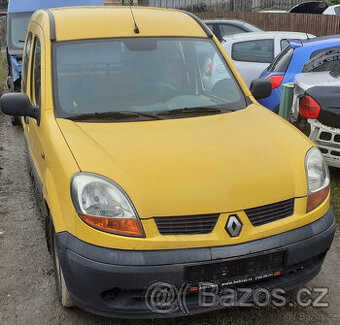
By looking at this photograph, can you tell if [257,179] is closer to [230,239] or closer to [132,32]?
[230,239]

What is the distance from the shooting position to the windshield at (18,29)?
1040cm

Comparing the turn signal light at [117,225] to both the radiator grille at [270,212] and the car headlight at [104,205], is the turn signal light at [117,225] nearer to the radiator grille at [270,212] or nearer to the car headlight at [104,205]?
the car headlight at [104,205]

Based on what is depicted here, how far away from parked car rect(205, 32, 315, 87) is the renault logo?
651 centimetres

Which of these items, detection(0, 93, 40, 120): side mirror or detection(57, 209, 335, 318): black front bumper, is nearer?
detection(57, 209, 335, 318): black front bumper

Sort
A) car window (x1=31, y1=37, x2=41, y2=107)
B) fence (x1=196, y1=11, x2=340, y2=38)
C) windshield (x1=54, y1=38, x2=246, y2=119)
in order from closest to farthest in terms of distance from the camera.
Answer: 1. windshield (x1=54, y1=38, x2=246, y2=119)
2. car window (x1=31, y1=37, x2=41, y2=107)
3. fence (x1=196, y1=11, x2=340, y2=38)

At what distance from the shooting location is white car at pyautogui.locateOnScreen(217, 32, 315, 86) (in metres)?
9.12

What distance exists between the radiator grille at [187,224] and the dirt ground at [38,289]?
806 mm

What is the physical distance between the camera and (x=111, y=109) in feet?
11.7

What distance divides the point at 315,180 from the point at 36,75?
7.98 feet

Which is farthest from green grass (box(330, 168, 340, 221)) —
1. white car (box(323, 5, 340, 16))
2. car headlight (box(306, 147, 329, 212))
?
white car (box(323, 5, 340, 16))

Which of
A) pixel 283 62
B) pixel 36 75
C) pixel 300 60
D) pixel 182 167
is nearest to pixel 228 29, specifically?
pixel 283 62

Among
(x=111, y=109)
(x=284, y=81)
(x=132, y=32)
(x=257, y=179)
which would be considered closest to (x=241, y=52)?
(x=284, y=81)


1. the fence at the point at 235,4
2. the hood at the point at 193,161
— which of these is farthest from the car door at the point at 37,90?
the fence at the point at 235,4

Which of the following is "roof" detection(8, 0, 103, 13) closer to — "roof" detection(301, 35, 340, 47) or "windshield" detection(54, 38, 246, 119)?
"roof" detection(301, 35, 340, 47)
